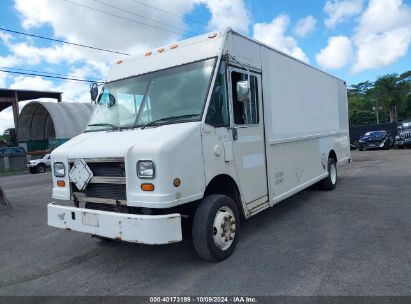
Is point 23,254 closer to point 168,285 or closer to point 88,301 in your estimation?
point 88,301

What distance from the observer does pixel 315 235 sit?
5.81 meters

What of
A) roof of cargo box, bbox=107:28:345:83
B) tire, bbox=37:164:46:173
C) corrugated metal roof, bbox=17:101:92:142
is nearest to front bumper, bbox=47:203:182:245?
roof of cargo box, bbox=107:28:345:83

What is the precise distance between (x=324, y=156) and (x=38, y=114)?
39579 mm

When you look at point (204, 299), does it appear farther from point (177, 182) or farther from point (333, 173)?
point (333, 173)

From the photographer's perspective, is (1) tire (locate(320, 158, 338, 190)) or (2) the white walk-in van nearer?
(2) the white walk-in van

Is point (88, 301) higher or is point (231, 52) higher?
point (231, 52)

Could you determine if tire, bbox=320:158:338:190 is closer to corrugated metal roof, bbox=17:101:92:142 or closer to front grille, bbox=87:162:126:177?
front grille, bbox=87:162:126:177

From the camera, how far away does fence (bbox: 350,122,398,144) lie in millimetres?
30834

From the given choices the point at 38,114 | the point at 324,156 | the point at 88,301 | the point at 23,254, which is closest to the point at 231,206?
the point at 88,301

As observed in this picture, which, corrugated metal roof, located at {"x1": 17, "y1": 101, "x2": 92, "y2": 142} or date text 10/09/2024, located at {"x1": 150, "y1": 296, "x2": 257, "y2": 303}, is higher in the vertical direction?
corrugated metal roof, located at {"x1": 17, "y1": 101, "x2": 92, "y2": 142}

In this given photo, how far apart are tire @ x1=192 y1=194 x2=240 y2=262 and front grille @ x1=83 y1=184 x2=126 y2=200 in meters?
0.95

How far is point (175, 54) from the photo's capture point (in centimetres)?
538

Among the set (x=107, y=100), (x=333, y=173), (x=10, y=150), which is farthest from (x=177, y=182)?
(x=10, y=150)

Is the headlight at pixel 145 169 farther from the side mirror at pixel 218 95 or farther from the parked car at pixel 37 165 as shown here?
the parked car at pixel 37 165
